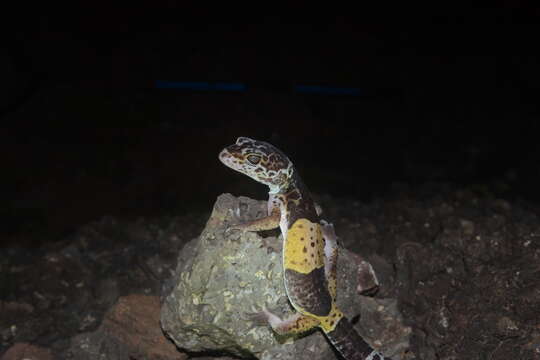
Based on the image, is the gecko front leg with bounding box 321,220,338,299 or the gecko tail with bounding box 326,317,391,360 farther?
the gecko front leg with bounding box 321,220,338,299

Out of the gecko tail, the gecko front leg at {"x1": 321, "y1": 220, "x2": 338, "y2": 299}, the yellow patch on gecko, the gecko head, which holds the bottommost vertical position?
the gecko tail

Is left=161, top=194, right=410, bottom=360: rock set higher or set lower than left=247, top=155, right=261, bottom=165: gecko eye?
lower

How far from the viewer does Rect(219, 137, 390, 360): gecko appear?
11.3ft

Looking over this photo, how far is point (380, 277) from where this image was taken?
14.9 feet

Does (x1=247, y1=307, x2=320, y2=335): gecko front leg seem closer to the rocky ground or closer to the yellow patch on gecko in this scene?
the yellow patch on gecko

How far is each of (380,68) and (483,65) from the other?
2.08 meters

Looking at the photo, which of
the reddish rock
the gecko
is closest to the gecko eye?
the gecko

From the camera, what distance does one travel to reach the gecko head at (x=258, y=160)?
3721 mm

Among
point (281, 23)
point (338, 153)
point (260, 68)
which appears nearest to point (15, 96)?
point (260, 68)

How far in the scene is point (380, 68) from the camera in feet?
27.6

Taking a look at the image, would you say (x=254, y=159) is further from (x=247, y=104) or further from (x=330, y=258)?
(x=247, y=104)

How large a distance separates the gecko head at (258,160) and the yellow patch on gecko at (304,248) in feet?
1.41

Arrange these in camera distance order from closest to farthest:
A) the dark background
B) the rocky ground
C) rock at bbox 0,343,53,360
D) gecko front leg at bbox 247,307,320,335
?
gecko front leg at bbox 247,307,320,335 → the rocky ground → rock at bbox 0,343,53,360 → the dark background

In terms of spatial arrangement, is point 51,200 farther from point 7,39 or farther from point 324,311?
point 324,311
